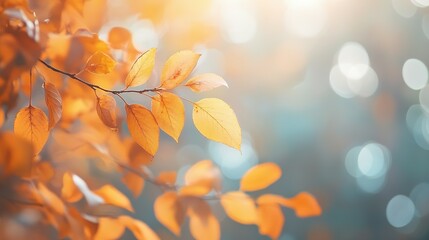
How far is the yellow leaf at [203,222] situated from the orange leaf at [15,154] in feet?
0.75

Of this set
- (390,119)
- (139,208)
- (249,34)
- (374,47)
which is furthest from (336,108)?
(139,208)

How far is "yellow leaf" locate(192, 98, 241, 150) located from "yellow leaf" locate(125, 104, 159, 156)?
2 centimetres

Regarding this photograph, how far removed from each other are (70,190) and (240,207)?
131mm

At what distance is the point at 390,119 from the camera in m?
2.48

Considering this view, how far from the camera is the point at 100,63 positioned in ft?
0.89

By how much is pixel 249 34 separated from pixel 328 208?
0.86 m

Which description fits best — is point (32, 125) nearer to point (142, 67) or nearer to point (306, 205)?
point (142, 67)

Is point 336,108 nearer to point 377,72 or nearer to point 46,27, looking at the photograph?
point 377,72

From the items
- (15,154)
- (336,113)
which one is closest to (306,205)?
(15,154)

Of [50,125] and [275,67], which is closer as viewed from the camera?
[50,125]

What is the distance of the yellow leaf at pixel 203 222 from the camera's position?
16.0 inches

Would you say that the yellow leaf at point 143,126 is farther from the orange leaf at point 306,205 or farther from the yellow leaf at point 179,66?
the orange leaf at point 306,205

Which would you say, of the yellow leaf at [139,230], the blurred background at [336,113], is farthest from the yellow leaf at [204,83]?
the blurred background at [336,113]

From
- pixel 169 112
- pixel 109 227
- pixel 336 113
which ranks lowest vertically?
pixel 336 113
